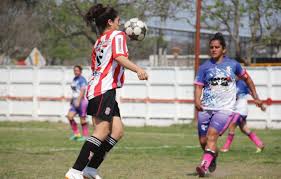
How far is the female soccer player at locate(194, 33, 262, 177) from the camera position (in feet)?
36.6

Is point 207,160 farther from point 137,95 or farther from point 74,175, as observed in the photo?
point 137,95

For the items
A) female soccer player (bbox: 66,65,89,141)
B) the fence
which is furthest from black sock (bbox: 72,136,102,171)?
the fence

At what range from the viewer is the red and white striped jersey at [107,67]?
9.17 meters

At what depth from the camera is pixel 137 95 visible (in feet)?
93.2

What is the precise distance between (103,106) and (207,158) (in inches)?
98.7

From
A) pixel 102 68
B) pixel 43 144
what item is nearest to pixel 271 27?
pixel 43 144

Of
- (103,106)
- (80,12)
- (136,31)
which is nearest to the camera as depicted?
(103,106)

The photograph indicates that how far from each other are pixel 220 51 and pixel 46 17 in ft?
84.3

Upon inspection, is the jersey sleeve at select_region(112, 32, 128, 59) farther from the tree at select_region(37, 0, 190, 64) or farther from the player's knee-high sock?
the tree at select_region(37, 0, 190, 64)

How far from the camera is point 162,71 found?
28234 millimetres

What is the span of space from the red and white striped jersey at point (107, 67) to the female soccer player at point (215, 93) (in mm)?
2318

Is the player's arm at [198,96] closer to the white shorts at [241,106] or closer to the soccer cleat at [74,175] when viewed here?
the soccer cleat at [74,175]

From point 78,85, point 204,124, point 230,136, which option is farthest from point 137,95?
point 204,124

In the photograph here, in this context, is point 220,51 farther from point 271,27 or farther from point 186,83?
A: point 271,27
